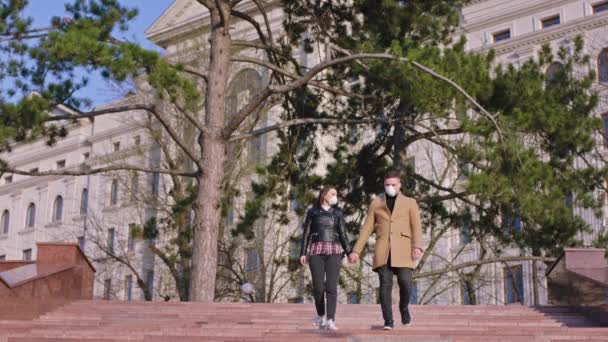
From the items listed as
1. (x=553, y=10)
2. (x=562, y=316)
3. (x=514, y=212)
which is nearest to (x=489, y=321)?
(x=562, y=316)

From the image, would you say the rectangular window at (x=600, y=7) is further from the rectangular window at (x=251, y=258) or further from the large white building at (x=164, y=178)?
the rectangular window at (x=251, y=258)

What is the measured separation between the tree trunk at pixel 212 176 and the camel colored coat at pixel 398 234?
7.32m

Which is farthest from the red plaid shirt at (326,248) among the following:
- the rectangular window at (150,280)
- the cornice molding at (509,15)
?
the rectangular window at (150,280)

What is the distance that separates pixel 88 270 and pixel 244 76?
25068 millimetres

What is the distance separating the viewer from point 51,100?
53.0ft

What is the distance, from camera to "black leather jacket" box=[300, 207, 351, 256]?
34.7ft

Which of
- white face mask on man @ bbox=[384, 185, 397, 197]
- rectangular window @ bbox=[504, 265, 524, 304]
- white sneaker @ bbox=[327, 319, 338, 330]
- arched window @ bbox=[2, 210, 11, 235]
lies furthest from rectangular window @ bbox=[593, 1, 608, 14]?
arched window @ bbox=[2, 210, 11, 235]

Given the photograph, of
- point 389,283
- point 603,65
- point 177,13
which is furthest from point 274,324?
point 177,13

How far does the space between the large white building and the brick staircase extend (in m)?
8.33

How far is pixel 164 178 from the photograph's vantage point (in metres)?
42.1

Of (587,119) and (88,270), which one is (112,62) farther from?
(587,119)

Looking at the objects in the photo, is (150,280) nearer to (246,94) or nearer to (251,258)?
(251,258)

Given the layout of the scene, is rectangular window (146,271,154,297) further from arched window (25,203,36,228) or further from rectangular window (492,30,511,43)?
rectangular window (492,30,511,43)

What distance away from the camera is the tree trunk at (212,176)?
17.4m
